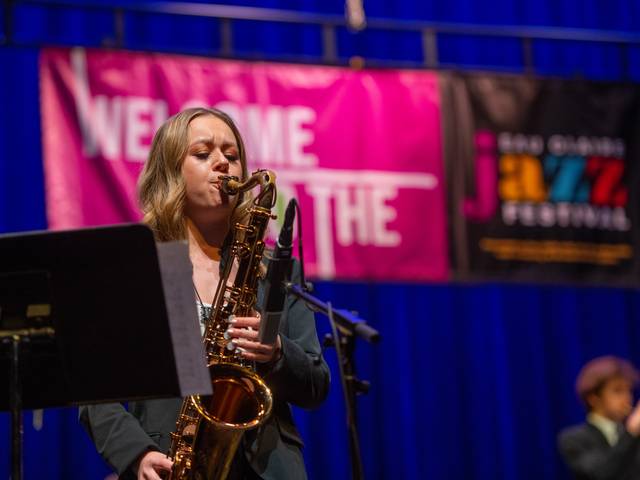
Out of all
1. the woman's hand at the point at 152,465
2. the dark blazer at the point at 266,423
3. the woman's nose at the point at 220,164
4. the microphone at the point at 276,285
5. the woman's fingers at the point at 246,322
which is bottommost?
the woman's hand at the point at 152,465

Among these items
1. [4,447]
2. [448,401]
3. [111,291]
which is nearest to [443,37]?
[448,401]

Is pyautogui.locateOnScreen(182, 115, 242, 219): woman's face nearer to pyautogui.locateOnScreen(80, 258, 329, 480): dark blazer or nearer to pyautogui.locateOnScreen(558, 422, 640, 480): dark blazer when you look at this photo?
pyautogui.locateOnScreen(80, 258, 329, 480): dark blazer

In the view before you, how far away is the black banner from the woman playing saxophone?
3.01 metres

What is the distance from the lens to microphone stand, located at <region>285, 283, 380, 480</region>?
2615 mm

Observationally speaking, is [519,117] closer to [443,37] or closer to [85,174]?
[443,37]

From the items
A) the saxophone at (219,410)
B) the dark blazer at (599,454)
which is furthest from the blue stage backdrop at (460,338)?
the saxophone at (219,410)

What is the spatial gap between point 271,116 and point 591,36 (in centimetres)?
206

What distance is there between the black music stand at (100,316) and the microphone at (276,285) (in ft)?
0.80

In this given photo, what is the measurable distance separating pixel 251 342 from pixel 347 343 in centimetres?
29

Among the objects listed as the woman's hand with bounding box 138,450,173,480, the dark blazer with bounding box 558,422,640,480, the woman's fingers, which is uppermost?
the woman's fingers

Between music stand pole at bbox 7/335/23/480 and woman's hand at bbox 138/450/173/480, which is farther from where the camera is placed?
woman's hand at bbox 138/450/173/480

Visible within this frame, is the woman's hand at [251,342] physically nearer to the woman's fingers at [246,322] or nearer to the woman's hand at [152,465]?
the woman's fingers at [246,322]

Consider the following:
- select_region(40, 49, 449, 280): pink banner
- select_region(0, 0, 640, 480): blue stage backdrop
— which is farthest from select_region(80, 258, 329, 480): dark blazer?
select_region(0, 0, 640, 480): blue stage backdrop

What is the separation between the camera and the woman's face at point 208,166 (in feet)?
9.48
